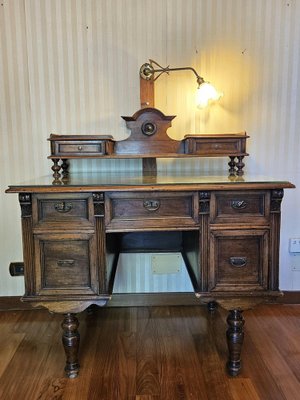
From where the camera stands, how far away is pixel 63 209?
135cm

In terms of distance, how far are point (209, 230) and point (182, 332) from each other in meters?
0.74

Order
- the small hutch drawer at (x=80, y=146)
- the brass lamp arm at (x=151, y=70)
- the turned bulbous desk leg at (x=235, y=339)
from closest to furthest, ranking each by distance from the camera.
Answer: the turned bulbous desk leg at (x=235, y=339) → the small hutch drawer at (x=80, y=146) → the brass lamp arm at (x=151, y=70)

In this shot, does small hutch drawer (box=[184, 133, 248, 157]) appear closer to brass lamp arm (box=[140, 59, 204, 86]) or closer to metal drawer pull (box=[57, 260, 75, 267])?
brass lamp arm (box=[140, 59, 204, 86])

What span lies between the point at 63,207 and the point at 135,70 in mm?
987

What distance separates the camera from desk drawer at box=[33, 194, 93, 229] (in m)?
1.35

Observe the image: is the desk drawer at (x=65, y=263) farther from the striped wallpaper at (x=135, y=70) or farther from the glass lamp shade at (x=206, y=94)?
the glass lamp shade at (x=206, y=94)

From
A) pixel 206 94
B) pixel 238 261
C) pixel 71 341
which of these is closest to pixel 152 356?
pixel 71 341

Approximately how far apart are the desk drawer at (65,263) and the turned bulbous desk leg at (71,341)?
0.14 metres

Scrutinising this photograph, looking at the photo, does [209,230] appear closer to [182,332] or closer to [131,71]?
[182,332]

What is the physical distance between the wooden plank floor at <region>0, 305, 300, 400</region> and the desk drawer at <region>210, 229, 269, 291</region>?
415 millimetres

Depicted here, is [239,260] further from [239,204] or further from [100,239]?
[100,239]

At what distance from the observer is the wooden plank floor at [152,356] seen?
138cm

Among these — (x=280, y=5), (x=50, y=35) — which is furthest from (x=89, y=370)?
(x=280, y=5)

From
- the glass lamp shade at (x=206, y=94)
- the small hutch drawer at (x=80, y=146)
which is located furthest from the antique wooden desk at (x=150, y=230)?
the glass lamp shade at (x=206, y=94)
